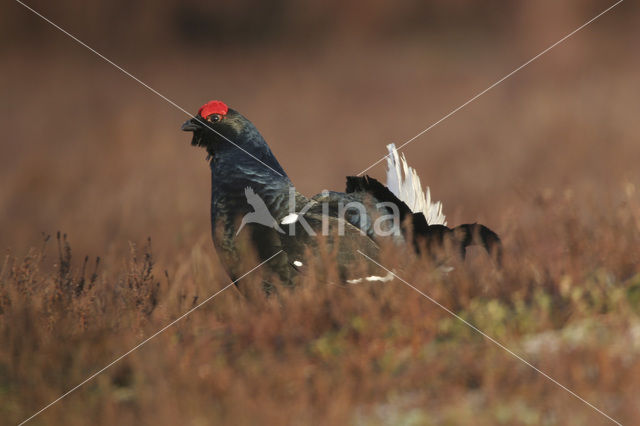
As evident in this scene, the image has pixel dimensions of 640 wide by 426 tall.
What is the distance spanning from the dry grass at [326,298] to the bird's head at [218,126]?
0.74 m

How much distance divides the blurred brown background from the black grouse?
53.7 inches

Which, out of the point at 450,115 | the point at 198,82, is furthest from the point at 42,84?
the point at 450,115

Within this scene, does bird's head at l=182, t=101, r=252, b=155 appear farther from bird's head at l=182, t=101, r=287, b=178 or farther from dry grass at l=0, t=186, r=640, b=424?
dry grass at l=0, t=186, r=640, b=424

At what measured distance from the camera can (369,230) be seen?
4250 millimetres

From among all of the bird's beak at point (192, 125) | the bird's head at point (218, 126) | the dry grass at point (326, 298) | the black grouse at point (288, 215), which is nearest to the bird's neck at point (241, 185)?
the black grouse at point (288, 215)

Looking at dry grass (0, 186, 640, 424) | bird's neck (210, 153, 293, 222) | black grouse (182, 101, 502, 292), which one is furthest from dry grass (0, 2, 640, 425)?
bird's neck (210, 153, 293, 222)

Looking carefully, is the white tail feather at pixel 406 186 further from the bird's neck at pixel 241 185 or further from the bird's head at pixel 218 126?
the bird's head at pixel 218 126

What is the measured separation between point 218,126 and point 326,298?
185 centimetres

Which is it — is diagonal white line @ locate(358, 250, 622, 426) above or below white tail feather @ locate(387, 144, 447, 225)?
below

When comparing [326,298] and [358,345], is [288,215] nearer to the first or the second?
[326,298]

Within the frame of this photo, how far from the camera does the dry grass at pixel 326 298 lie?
97.8 inches

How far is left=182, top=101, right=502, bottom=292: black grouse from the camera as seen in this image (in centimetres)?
396

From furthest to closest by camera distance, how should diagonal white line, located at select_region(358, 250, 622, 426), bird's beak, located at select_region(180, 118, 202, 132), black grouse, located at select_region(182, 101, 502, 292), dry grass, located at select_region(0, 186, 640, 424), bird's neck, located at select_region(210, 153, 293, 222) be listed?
bird's beak, located at select_region(180, 118, 202, 132)
bird's neck, located at select_region(210, 153, 293, 222)
black grouse, located at select_region(182, 101, 502, 292)
dry grass, located at select_region(0, 186, 640, 424)
diagonal white line, located at select_region(358, 250, 622, 426)

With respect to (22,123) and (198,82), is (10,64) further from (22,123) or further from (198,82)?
(198,82)
